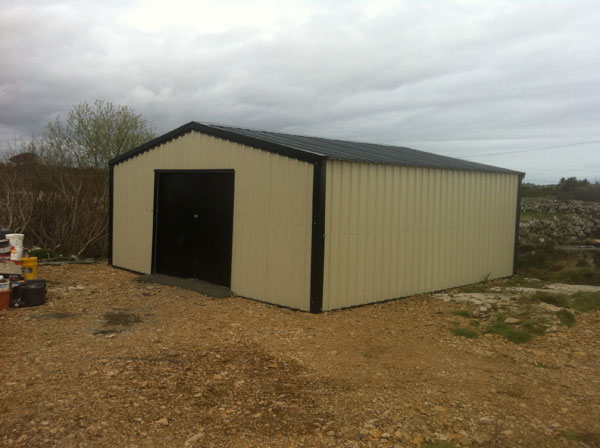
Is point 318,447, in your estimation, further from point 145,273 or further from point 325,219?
point 145,273

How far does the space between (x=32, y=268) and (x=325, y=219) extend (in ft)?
16.3

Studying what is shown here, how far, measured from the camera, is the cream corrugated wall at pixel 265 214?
7188 mm

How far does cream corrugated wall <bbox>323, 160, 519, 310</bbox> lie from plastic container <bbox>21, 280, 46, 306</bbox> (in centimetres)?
420

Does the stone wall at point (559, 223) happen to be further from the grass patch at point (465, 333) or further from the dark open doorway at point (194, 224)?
the dark open doorway at point (194, 224)

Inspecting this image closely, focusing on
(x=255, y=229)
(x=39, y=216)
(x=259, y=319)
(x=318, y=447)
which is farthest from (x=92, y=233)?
(x=318, y=447)

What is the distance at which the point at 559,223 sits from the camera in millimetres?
16000

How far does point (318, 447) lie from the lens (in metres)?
3.28

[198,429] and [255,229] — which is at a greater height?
[255,229]

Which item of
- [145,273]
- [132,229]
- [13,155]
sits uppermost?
[13,155]

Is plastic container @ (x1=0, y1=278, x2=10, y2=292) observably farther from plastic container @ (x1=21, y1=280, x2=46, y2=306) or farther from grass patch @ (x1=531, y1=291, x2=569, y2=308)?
grass patch @ (x1=531, y1=291, x2=569, y2=308)

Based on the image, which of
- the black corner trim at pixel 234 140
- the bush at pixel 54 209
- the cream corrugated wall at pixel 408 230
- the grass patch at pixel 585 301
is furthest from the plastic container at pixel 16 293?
the grass patch at pixel 585 301

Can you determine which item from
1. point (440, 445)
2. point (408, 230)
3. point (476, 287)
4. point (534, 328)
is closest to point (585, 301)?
point (534, 328)

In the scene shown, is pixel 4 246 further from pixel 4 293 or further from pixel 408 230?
pixel 408 230

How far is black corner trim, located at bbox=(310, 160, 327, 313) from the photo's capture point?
6.88 meters
